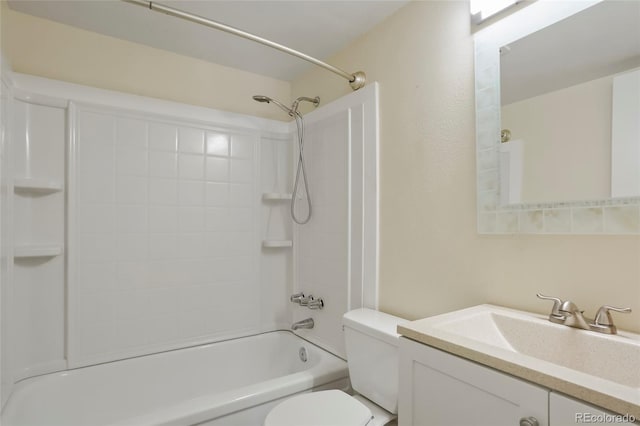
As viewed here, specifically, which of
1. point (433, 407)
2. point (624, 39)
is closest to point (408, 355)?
point (433, 407)

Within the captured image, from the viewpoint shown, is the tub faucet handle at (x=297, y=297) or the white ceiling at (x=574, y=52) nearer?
the white ceiling at (x=574, y=52)

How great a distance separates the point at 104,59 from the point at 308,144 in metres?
1.31

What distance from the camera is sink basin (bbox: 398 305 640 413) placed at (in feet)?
2.11

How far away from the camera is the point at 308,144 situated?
2.33 metres

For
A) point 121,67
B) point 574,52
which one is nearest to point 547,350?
point 574,52

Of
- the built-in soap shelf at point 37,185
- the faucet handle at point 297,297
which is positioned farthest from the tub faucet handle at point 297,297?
the built-in soap shelf at point 37,185

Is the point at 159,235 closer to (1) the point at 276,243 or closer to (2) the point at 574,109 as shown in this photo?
(1) the point at 276,243

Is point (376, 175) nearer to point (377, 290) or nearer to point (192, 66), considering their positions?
point (377, 290)

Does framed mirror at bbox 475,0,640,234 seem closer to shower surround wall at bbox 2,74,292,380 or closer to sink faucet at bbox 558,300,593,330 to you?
sink faucet at bbox 558,300,593,330

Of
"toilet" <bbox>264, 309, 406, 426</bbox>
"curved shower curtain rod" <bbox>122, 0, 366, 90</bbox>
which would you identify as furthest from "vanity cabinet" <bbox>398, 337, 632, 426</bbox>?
"curved shower curtain rod" <bbox>122, 0, 366, 90</bbox>

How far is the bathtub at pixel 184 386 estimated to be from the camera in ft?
4.72

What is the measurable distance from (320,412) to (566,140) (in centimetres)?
134

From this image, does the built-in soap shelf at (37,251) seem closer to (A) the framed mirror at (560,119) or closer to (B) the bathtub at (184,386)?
(B) the bathtub at (184,386)

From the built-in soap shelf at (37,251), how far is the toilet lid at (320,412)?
138 cm
